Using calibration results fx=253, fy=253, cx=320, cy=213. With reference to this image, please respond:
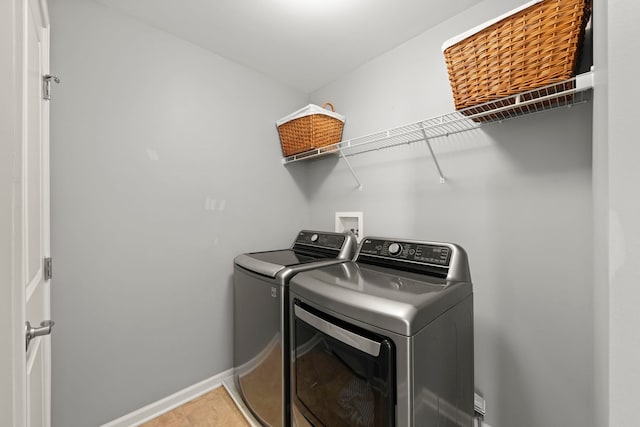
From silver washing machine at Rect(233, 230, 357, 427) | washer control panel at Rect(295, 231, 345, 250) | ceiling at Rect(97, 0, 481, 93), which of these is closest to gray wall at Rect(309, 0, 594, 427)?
ceiling at Rect(97, 0, 481, 93)

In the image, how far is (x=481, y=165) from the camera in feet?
4.36

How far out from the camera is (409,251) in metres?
1.25

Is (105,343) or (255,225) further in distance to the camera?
(255,225)

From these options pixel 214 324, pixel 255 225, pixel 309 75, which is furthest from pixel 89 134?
pixel 309 75

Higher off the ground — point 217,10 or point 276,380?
point 217,10

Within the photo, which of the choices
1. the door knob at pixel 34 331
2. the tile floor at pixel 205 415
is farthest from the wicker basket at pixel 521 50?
the tile floor at pixel 205 415

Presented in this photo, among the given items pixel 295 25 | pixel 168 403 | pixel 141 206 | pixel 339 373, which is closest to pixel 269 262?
pixel 339 373

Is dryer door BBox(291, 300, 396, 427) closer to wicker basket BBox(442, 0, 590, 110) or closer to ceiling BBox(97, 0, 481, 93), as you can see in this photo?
wicker basket BBox(442, 0, 590, 110)

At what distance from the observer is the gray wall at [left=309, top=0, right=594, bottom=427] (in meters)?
1.07

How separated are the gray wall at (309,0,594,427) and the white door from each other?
1.64 metres

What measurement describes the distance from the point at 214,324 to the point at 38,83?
1526 millimetres

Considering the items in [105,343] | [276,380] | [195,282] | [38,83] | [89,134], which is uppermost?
[38,83]

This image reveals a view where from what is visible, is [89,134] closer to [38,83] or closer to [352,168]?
[38,83]

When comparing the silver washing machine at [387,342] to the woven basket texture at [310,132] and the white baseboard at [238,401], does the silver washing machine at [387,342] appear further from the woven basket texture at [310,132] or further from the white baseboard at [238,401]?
the woven basket texture at [310,132]
